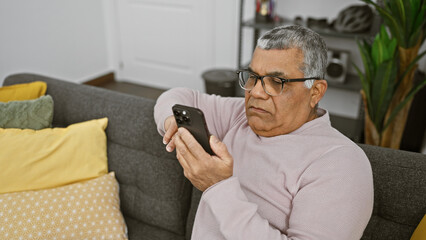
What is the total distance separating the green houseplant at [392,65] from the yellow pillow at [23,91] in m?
1.50

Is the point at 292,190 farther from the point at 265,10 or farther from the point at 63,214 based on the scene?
the point at 265,10

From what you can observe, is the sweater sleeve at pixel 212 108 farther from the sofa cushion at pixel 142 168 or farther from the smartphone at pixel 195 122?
the smartphone at pixel 195 122

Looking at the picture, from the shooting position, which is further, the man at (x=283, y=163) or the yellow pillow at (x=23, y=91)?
the yellow pillow at (x=23, y=91)

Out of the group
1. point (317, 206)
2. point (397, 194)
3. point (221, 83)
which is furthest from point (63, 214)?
point (221, 83)

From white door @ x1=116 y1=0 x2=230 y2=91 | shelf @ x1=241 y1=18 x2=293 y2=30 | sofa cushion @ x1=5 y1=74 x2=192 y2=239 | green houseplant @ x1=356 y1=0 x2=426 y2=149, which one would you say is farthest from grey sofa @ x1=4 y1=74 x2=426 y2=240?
white door @ x1=116 y1=0 x2=230 y2=91

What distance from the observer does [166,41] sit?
12.5ft

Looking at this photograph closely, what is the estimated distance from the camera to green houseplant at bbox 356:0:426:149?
1870 mm

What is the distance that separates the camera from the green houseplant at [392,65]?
1.87 meters

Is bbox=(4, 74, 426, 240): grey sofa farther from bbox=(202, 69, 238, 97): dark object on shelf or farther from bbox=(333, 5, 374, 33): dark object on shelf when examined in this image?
bbox=(333, 5, 374, 33): dark object on shelf

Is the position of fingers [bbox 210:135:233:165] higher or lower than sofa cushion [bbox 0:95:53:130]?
higher

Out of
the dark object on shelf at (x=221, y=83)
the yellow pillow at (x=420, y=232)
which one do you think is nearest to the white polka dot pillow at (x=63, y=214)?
the yellow pillow at (x=420, y=232)

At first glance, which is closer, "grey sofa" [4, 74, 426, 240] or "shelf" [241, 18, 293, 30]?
"grey sofa" [4, 74, 426, 240]

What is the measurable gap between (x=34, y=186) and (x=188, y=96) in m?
0.63

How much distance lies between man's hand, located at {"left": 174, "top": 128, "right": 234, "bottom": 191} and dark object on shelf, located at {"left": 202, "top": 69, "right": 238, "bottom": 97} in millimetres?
2119
